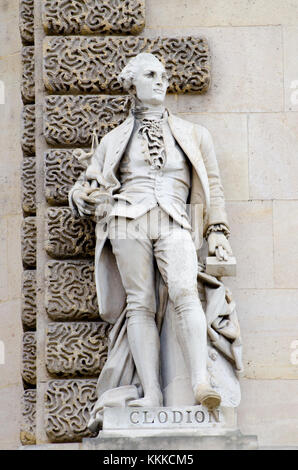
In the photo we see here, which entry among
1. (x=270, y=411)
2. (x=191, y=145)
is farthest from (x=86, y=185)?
(x=270, y=411)

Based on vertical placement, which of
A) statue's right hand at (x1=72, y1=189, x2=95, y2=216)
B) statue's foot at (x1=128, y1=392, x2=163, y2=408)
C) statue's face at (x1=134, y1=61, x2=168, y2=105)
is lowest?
statue's foot at (x1=128, y1=392, x2=163, y2=408)

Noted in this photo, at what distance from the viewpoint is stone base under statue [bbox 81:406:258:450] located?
10.7 m

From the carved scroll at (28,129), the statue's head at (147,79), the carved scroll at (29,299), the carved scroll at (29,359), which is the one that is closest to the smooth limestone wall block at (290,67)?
the statue's head at (147,79)

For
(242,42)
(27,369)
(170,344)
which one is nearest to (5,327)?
(27,369)

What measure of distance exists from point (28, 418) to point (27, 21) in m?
2.60

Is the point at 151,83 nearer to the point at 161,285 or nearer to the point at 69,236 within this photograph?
the point at 69,236

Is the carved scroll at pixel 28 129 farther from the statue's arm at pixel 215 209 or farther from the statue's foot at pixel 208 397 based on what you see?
the statue's foot at pixel 208 397

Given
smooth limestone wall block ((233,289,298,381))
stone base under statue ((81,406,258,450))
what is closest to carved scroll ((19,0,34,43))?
smooth limestone wall block ((233,289,298,381))

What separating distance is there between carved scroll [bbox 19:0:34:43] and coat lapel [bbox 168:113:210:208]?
1283 mm

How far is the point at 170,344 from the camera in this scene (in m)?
11.3

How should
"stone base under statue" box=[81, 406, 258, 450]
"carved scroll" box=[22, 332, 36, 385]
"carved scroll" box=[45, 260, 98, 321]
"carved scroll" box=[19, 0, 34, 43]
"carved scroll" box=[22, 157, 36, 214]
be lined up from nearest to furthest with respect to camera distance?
1. "stone base under statue" box=[81, 406, 258, 450]
2. "carved scroll" box=[45, 260, 98, 321]
3. "carved scroll" box=[22, 332, 36, 385]
4. "carved scroll" box=[22, 157, 36, 214]
5. "carved scroll" box=[19, 0, 34, 43]

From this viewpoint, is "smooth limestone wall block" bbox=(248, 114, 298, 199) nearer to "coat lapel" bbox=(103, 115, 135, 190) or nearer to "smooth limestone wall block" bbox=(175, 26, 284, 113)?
"smooth limestone wall block" bbox=(175, 26, 284, 113)

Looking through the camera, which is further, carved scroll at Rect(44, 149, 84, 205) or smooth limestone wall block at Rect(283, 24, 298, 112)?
smooth limestone wall block at Rect(283, 24, 298, 112)

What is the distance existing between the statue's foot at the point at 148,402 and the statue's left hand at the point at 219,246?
0.94m
